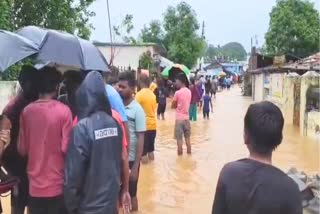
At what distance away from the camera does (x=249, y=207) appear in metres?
2.75

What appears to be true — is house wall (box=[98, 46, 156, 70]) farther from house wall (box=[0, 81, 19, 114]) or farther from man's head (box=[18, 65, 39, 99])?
man's head (box=[18, 65, 39, 99])

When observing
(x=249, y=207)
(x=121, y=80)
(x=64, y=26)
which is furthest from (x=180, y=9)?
(x=249, y=207)

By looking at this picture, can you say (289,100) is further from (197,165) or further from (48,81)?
(48,81)

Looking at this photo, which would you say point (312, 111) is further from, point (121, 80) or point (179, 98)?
point (121, 80)

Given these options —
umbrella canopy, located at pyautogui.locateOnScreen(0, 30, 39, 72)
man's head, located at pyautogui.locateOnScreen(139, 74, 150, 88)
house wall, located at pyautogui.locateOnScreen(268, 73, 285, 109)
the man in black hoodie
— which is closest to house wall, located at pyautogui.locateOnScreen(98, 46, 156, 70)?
house wall, located at pyautogui.locateOnScreen(268, 73, 285, 109)

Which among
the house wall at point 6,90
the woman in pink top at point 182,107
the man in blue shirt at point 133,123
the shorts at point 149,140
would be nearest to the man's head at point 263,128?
the man in blue shirt at point 133,123

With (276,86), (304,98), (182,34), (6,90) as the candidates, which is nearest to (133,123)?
(6,90)

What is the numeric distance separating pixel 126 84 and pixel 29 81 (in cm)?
188

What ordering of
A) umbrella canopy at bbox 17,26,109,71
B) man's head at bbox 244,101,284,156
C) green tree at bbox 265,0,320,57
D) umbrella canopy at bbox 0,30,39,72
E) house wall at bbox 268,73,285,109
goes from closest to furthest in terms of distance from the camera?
1. man's head at bbox 244,101,284,156
2. umbrella canopy at bbox 0,30,39,72
3. umbrella canopy at bbox 17,26,109,71
4. house wall at bbox 268,73,285,109
5. green tree at bbox 265,0,320,57

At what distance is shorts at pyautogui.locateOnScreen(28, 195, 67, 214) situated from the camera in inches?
162

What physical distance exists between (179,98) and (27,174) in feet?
23.4

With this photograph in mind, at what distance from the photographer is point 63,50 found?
496 cm

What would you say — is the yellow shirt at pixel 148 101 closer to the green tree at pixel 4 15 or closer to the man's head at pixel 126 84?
the man's head at pixel 126 84

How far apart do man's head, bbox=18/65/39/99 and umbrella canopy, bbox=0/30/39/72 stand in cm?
12
